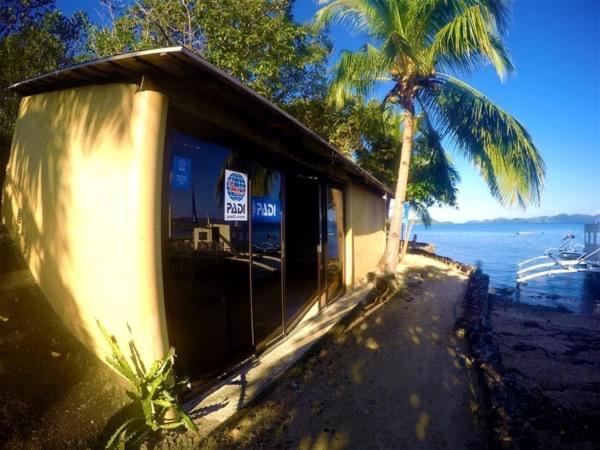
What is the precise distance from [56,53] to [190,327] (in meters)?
11.1

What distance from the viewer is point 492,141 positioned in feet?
26.6

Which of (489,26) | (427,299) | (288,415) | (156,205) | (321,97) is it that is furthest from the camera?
(321,97)

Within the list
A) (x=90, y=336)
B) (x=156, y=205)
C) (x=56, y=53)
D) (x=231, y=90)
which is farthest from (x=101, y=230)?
(x=56, y=53)

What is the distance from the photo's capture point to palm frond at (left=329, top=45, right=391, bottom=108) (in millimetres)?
8218

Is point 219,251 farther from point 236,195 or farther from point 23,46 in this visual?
point 23,46

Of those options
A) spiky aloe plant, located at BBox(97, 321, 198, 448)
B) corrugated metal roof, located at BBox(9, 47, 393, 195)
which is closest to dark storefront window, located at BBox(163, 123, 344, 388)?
spiky aloe plant, located at BBox(97, 321, 198, 448)

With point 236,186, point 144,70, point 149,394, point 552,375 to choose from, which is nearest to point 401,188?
point 552,375

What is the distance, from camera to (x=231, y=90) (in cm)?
326

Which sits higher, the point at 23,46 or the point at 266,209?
the point at 23,46

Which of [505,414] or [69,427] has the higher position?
[69,427]

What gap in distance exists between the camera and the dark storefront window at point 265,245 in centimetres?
480

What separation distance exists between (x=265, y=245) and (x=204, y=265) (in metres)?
1.49

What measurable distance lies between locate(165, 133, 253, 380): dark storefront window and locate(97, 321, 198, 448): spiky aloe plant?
362 mm

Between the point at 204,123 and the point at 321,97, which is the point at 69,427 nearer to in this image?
the point at 204,123
